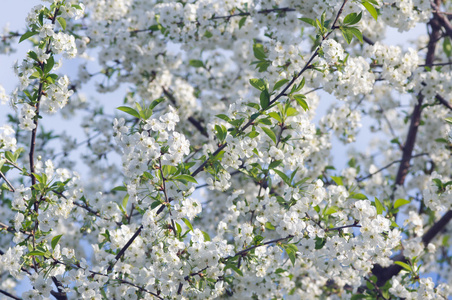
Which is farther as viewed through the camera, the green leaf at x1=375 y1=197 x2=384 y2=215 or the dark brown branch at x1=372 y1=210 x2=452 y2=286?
the dark brown branch at x1=372 y1=210 x2=452 y2=286

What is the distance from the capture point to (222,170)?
3.77 m

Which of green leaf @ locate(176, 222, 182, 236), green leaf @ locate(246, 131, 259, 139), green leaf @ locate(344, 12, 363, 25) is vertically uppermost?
green leaf @ locate(344, 12, 363, 25)

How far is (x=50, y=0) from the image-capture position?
3832 millimetres

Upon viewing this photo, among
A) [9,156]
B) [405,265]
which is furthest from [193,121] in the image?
[405,265]

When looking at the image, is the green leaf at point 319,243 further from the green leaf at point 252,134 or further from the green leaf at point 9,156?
the green leaf at point 9,156

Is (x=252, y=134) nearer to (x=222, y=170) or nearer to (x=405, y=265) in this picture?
(x=222, y=170)

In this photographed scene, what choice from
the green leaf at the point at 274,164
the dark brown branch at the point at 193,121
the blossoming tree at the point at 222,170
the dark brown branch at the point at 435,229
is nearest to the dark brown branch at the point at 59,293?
the blossoming tree at the point at 222,170

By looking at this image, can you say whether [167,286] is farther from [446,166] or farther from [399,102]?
[399,102]

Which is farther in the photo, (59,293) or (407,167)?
(407,167)

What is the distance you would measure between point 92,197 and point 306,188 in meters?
2.14

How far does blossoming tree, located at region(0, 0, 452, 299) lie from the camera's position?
363cm

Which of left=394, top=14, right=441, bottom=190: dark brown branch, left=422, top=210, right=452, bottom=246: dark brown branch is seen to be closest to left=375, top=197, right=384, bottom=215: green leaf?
left=422, top=210, right=452, bottom=246: dark brown branch

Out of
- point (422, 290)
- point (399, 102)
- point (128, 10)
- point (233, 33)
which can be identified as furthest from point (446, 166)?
point (128, 10)

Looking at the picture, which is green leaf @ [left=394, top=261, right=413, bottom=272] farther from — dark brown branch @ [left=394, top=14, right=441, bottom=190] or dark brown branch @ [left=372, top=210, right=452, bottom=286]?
dark brown branch @ [left=394, top=14, right=441, bottom=190]
